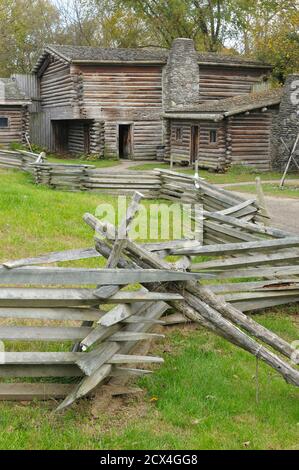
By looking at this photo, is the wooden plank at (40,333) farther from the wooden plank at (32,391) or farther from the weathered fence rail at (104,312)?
the wooden plank at (32,391)

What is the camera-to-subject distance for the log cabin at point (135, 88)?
→ 30.8 m

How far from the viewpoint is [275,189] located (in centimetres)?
1992

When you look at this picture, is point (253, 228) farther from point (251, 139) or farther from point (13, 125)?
point (13, 125)

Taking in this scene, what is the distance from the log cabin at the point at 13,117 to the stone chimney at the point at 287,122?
13.4 m

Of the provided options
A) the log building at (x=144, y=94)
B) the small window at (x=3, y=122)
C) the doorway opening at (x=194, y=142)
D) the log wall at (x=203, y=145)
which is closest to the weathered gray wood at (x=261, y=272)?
the log wall at (x=203, y=145)

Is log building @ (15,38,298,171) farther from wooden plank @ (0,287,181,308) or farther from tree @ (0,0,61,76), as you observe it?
wooden plank @ (0,287,181,308)

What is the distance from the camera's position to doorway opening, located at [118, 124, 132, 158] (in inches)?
1262

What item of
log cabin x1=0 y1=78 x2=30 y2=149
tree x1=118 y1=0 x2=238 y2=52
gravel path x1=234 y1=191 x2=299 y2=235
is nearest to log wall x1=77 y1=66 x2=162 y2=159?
log cabin x1=0 y1=78 x2=30 y2=149

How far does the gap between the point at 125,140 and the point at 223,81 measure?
20.5ft

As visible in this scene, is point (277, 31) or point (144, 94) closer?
point (144, 94)

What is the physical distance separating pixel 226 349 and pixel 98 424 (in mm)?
2003

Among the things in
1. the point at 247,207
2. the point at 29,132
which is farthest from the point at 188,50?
the point at 247,207

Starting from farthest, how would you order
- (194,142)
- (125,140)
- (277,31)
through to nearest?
(277,31)
(125,140)
(194,142)

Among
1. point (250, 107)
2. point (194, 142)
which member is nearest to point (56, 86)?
point (194, 142)
